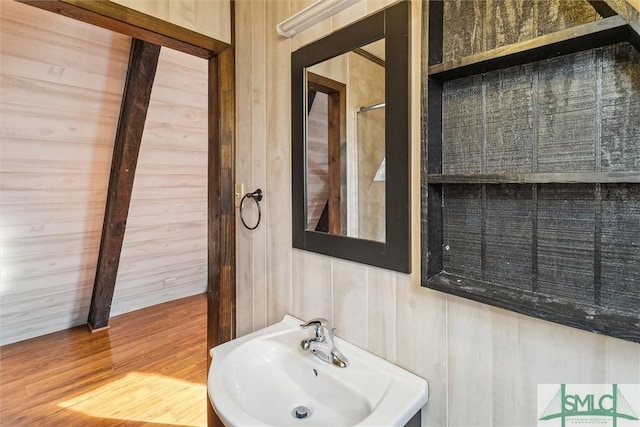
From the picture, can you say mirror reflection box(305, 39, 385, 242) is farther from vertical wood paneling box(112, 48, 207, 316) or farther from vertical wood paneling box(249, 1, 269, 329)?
vertical wood paneling box(112, 48, 207, 316)

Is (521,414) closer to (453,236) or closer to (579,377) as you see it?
(579,377)

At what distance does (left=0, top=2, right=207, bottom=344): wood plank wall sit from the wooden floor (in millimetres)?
382

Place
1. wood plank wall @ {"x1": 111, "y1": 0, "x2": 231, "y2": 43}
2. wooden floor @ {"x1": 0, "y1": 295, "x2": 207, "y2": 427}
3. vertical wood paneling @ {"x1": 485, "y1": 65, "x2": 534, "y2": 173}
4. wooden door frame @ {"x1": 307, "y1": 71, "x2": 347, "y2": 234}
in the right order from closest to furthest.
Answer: vertical wood paneling @ {"x1": 485, "y1": 65, "x2": 534, "y2": 173}
wooden door frame @ {"x1": 307, "y1": 71, "x2": 347, "y2": 234}
wood plank wall @ {"x1": 111, "y1": 0, "x2": 231, "y2": 43}
wooden floor @ {"x1": 0, "y1": 295, "x2": 207, "y2": 427}

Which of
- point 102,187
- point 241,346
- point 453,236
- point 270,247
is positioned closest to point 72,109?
point 102,187

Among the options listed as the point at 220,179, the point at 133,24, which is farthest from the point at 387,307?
the point at 133,24

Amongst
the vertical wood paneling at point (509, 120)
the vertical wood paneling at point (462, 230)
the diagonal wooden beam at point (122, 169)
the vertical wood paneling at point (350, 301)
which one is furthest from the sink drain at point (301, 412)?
the diagonal wooden beam at point (122, 169)

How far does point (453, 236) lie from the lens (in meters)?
0.89

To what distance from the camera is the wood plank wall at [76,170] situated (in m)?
2.02

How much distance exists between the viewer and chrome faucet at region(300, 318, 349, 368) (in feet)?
3.58

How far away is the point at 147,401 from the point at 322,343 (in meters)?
1.78

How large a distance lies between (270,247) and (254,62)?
847 millimetres

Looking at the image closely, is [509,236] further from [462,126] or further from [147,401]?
[147,401]

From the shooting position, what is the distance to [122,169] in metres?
2.62

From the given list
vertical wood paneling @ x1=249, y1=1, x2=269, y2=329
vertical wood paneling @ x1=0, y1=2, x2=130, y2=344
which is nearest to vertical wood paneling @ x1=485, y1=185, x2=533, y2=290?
vertical wood paneling @ x1=249, y1=1, x2=269, y2=329
